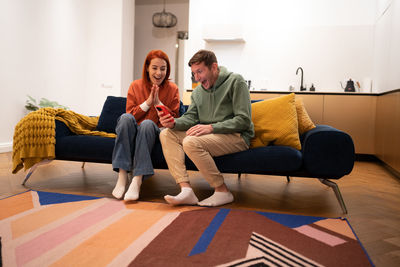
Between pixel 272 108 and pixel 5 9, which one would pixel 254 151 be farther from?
pixel 5 9

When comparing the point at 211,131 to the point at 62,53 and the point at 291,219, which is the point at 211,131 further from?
the point at 62,53

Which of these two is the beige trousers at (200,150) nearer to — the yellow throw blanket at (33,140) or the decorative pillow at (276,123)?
the decorative pillow at (276,123)

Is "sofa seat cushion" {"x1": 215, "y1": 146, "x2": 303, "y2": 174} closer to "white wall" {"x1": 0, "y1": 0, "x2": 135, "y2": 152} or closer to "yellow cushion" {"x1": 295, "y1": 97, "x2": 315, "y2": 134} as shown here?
"yellow cushion" {"x1": 295, "y1": 97, "x2": 315, "y2": 134}

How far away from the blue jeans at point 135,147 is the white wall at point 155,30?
5.70m

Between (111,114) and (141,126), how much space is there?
30.1 inches

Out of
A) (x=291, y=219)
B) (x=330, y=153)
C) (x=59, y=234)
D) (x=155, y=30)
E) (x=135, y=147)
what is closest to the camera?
(x=59, y=234)

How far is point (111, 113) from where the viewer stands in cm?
289

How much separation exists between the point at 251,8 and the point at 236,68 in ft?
3.18

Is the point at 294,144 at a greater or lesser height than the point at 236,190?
greater

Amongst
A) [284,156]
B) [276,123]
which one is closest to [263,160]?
[284,156]

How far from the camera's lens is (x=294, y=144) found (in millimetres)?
2268

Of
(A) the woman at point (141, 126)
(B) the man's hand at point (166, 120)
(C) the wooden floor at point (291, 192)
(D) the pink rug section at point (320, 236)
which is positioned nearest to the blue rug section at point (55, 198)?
(C) the wooden floor at point (291, 192)

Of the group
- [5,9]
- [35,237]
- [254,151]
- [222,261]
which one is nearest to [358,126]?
[254,151]

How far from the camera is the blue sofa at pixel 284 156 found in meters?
2.01
